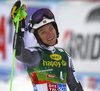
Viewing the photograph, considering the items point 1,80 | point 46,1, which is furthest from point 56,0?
point 1,80

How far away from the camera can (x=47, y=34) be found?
360 centimetres

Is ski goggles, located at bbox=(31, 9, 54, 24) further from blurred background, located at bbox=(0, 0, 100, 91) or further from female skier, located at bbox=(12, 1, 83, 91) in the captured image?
blurred background, located at bbox=(0, 0, 100, 91)

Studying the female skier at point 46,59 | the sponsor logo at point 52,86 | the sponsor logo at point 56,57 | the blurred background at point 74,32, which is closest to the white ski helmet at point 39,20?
the female skier at point 46,59

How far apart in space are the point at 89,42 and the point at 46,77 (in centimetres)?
628

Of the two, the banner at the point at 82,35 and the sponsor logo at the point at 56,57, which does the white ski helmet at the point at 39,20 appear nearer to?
the sponsor logo at the point at 56,57

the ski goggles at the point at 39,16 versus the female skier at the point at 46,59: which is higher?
the ski goggles at the point at 39,16

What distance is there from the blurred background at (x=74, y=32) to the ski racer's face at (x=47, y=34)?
571 cm

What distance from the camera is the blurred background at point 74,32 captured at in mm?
9422

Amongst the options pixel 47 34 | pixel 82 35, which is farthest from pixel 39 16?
pixel 82 35

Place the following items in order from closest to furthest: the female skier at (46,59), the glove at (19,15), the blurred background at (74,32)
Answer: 1. the glove at (19,15)
2. the female skier at (46,59)
3. the blurred background at (74,32)

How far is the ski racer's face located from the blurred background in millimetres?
5712

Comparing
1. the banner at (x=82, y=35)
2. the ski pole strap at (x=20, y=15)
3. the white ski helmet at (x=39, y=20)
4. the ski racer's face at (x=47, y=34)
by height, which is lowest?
the banner at (x=82, y=35)

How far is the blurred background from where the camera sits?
30.9 feet

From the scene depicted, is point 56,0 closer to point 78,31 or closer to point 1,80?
point 78,31
